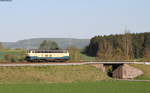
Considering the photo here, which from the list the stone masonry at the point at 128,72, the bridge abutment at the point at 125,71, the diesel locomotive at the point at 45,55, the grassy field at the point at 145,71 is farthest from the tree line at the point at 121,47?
the stone masonry at the point at 128,72

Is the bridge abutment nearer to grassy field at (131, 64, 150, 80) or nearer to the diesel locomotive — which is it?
grassy field at (131, 64, 150, 80)

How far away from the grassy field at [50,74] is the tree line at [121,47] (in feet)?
113

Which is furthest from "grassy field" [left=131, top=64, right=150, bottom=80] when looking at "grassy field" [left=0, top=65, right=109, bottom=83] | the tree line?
the tree line

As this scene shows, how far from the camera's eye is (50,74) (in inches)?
2500

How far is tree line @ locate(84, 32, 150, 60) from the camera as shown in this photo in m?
105

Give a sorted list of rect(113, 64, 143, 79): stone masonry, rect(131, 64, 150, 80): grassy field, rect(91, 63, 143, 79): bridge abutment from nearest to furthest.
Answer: rect(131, 64, 150, 80): grassy field → rect(91, 63, 143, 79): bridge abutment → rect(113, 64, 143, 79): stone masonry

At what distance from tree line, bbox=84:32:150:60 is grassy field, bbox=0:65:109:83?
3436 cm

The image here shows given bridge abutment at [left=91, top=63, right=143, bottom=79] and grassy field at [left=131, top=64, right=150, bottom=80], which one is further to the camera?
bridge abutment at [left=91, top=63, right=143, bottom=79]

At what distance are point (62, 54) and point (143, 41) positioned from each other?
64.3 metres

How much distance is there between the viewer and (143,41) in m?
137

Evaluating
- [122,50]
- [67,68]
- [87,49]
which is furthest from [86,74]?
[87,49]

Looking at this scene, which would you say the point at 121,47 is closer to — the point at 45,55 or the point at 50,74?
the point at 45,55

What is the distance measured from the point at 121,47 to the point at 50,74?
4717 centimetres

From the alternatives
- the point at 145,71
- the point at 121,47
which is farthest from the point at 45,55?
the point at 121,47
